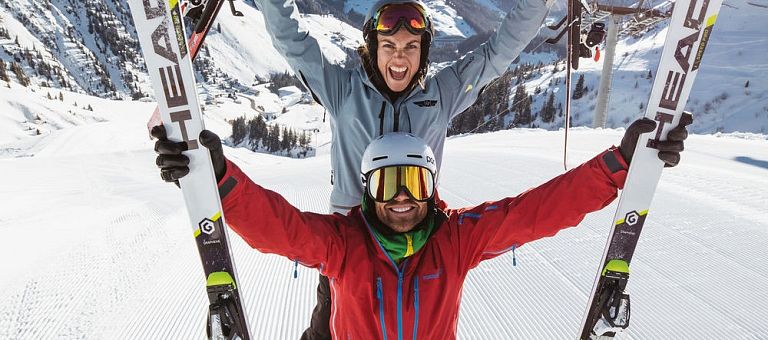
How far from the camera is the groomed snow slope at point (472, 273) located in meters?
2.54

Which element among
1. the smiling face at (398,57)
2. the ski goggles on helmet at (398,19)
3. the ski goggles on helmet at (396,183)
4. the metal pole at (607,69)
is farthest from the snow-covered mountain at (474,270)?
the metal pole at (607,69)

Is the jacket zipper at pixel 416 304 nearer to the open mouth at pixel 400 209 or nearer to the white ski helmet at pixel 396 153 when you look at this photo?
the open mouth at pixel 400 209

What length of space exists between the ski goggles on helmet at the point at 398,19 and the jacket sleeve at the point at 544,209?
2.71 feet

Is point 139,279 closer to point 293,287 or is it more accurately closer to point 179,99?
point 293,287

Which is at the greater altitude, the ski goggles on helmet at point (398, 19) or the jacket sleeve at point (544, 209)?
the ski goggles on helmet at point (398, 19)

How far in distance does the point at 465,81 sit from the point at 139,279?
2.74m

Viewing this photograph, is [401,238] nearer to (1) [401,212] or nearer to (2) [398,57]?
(1) [401,212]

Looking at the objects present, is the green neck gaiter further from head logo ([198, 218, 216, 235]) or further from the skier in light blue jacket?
head logo ([198, 218, 216, 235])

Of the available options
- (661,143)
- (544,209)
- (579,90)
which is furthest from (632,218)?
(579,90)

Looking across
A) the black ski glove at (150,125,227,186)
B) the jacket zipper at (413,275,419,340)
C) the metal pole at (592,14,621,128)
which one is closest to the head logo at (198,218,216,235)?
the black ski glove at (150,125,227,186)

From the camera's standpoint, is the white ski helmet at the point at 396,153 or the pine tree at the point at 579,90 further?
the pine tree at the point at 579,90

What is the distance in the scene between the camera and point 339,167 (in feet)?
6.66

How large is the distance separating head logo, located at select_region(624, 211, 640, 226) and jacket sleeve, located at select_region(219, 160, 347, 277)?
1.28 meters

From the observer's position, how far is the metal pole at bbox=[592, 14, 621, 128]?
491 inches
